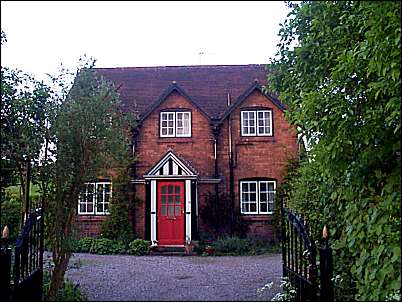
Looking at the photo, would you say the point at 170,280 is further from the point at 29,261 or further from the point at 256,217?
the point at 256,217

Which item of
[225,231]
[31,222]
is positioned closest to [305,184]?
[31,222]

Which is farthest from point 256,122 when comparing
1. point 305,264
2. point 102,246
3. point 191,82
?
point 305,264

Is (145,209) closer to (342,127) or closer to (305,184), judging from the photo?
(305,184)

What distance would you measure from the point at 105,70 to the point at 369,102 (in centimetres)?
1934

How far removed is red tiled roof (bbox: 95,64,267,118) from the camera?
70.6 ft

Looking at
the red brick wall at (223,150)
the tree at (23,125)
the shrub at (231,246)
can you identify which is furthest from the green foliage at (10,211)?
the red brick wall at (223,150)

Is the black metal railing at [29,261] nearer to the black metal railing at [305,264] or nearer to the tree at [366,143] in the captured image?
the black metal railing at [305,264]

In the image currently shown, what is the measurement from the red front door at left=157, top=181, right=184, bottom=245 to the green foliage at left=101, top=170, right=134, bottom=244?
1.17 metres

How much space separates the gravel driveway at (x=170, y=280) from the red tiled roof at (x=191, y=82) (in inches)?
275

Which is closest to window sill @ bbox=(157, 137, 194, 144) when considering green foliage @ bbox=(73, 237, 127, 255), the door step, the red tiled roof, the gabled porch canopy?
the gabled porch canopy

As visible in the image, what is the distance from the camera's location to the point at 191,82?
22.7 meters

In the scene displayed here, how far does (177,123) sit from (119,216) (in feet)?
14.1

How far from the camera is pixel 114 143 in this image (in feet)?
25.6

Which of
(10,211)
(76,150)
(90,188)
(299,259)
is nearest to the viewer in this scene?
(299,259)
